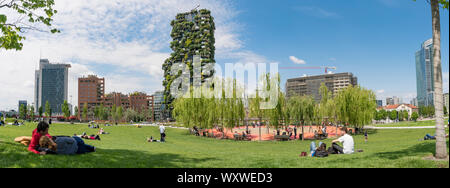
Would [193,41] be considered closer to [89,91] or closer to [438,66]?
[438,66]

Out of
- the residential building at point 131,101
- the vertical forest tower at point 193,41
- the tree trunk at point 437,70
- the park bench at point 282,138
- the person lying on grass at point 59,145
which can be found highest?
the vertical forest tower at point 193,41

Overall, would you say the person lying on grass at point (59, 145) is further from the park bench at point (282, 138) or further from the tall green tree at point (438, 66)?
the park bench at point (282, 138)

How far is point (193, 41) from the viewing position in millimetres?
100188

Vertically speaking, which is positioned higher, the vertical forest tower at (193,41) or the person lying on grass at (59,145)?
the vertical forest tower at (193,41)

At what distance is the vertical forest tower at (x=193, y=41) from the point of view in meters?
98.4

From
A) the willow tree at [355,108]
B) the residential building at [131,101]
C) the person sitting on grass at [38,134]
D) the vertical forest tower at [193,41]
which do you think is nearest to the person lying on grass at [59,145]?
the person sitting on grass at [38,134]

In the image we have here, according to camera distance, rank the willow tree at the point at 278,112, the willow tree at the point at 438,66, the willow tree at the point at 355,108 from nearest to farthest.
Result: 1. the willow tree at the point at 438,66
2. the willow tree at the point at 278,112
3. the willow tree at the point at 355,108

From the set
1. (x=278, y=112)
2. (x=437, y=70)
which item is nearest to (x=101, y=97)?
(x=278, y=112)

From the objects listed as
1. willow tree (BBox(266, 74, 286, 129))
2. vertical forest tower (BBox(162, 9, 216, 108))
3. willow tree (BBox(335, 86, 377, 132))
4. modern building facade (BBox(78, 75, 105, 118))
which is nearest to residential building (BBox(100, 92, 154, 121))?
modern building facade (BBox(78, 75, 105, 118))

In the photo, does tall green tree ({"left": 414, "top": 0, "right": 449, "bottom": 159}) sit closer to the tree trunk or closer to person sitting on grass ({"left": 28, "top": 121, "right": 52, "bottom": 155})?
the tree trunk

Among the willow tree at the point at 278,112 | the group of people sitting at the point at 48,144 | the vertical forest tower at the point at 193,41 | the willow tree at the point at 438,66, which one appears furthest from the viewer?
the vertical forest tower at the point at 193,41

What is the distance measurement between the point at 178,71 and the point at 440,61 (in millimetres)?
86493

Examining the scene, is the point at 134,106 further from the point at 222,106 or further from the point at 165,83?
the point at 222,106
